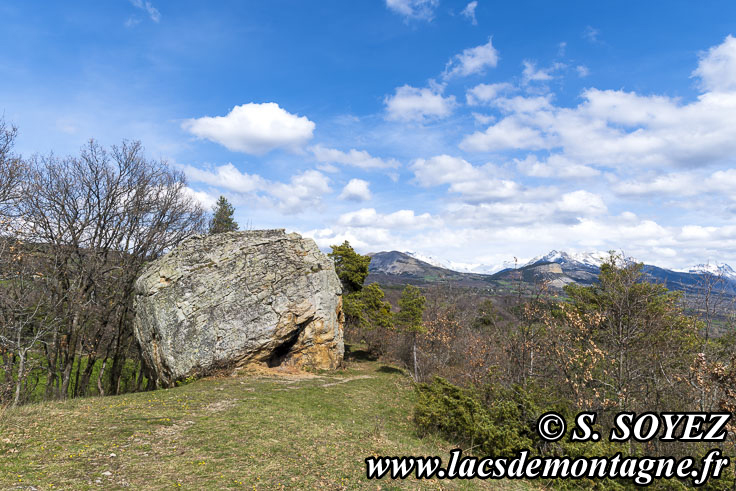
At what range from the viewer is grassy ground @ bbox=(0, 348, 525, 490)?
7.88 metres

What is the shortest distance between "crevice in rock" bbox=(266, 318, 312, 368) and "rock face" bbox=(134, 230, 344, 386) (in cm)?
7

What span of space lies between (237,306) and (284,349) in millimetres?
4781

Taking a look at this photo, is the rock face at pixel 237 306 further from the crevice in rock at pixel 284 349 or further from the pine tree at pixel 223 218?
the pine tree at pixel 223 218

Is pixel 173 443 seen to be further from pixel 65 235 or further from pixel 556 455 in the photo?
pixel 65 235

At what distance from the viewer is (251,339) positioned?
67.7 feet

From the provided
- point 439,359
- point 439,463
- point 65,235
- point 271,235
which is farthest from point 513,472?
point 65,235

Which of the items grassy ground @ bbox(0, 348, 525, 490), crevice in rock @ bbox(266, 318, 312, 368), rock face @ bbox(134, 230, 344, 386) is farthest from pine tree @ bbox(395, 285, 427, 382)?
grassy ground @ bbox(0, 348, 525, 490)

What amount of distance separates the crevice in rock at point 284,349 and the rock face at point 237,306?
0.22 feet

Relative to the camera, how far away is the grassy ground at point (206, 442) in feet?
25.9

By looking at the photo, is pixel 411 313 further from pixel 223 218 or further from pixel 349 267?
pixel 223 218

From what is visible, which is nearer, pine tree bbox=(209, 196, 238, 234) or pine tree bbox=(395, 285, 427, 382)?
pine tree bbox=(395, 285, 427, 382)

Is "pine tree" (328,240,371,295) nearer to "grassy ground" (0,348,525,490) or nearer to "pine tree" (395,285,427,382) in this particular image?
"pine tree" (395,285,427,382)

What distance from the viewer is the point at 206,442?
33.6 feet

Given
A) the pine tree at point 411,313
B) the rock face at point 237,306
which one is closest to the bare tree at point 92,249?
the rock face at point 237,306
